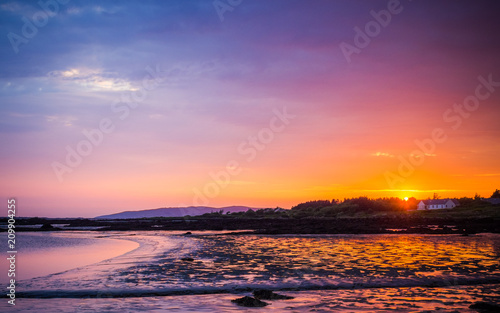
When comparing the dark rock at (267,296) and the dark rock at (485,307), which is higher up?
the dark rock at (485,307)

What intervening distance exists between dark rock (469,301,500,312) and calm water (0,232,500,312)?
234mm

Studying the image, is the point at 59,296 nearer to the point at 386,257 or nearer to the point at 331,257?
the point at 331,257

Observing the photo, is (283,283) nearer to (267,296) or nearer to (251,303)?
(267,296)

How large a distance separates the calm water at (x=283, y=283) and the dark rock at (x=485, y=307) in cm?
23

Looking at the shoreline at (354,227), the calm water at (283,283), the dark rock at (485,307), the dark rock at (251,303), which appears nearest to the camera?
the dark rock at (485,307)

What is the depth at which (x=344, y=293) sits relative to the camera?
458 inches

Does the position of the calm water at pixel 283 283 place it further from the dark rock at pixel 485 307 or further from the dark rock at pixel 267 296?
the dark rock at pixel 267 296

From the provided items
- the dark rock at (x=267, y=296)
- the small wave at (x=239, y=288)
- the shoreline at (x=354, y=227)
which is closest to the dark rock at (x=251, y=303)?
the dark rock at (x=267, y=296)

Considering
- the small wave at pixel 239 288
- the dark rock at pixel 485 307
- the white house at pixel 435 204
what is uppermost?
the white house at pixel 435 204

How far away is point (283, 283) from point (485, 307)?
5.99m

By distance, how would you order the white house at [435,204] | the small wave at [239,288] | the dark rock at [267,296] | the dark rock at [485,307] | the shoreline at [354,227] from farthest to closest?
the white house at [435,204]
the shoreline at [354,227]
the small wave at [239,288]
the dark rock at [267,296]
the dark rock at [485,307]

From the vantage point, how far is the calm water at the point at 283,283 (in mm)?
10273

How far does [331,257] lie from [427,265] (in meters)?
4.57

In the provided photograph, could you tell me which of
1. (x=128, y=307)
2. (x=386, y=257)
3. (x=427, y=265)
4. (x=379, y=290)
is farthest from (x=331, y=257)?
(x=128, y=307)
